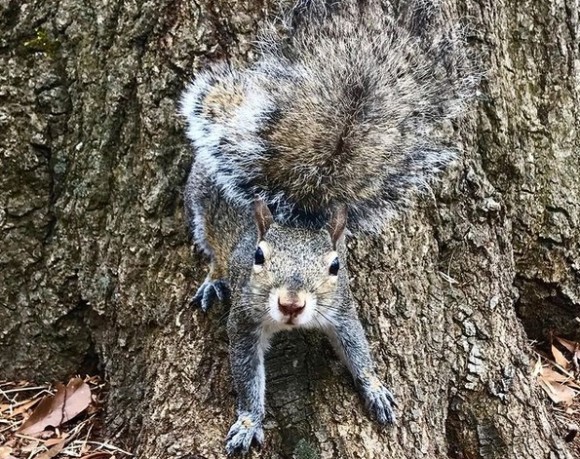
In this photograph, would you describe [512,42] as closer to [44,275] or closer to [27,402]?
[44,275]

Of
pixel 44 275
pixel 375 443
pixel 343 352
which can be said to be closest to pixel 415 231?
pixel 343 352

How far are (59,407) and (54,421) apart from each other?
0.04 m

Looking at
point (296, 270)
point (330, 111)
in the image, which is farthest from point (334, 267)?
point (330, 111)

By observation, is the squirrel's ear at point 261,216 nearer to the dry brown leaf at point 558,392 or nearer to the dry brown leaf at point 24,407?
the dry brown leaf at point 24,407

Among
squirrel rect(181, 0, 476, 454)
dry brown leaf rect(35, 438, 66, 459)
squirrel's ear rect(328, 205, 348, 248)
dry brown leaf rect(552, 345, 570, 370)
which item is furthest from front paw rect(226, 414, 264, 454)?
dry brown leaf rect(552, 345, 570, 370)

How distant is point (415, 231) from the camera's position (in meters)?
2.16

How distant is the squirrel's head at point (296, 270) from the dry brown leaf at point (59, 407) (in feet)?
2.48

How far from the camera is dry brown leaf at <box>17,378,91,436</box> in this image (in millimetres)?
2252

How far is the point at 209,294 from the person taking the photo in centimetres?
206

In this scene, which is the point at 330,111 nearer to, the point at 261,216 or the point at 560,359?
the point at 261,216

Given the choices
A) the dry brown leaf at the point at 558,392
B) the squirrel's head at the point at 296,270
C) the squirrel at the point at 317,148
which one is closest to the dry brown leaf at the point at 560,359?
the dry brown leaf at the point at 558,392

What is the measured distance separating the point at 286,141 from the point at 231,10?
37 centimetres

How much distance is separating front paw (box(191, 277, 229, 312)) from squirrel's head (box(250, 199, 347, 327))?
10.9 inches

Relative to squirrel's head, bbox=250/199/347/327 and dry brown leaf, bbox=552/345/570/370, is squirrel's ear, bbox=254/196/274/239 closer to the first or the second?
squirrel's head, bbox=250/199/347/327
